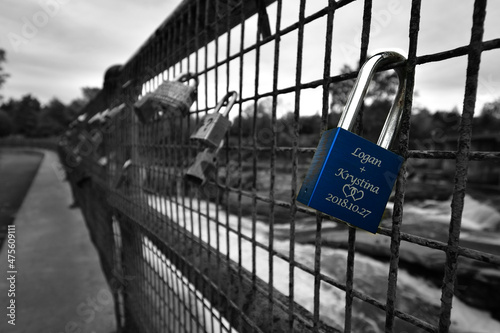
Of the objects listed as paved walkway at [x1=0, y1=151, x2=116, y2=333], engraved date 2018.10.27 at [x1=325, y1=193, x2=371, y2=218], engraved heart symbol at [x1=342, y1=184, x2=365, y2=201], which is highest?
engraved heart symbol at [x1=342, y1=184, x2=365, y2=201]

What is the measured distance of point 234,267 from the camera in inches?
55.3

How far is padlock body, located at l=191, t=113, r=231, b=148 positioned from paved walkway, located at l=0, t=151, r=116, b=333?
11.9ft

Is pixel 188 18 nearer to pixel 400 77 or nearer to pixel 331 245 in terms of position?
pixel 400 77

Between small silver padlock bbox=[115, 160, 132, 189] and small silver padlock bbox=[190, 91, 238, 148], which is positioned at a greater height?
small silver padlock bbox=[190, 91, 238, 148]

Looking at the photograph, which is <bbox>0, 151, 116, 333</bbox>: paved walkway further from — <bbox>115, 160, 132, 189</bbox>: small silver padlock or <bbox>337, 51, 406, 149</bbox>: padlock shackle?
<bbox>337, 51, 406, 149</bbox>: padlock shackle

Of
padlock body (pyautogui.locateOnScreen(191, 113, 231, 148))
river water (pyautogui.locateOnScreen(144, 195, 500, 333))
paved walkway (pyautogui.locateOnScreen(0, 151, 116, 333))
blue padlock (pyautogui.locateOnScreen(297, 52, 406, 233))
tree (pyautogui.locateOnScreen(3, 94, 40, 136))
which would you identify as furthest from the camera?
tree (pyautogui.locateOnScreen(3, 94, 40, 136))

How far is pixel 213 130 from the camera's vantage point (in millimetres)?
1127

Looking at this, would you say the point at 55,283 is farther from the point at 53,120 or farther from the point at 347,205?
the point at 53,120

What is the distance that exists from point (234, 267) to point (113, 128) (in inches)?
119

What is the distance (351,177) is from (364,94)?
7.2 inches

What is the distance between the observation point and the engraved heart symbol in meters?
0.58

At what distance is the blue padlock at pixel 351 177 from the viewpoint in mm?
572

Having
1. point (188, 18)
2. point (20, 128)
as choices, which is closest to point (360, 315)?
point (188, 18)

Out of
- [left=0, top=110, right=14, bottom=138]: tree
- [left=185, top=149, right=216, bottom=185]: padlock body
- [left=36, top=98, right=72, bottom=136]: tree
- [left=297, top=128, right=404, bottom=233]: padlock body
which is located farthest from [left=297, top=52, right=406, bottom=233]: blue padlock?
[left=0, top=110, right=14, bottom=138]: tree
